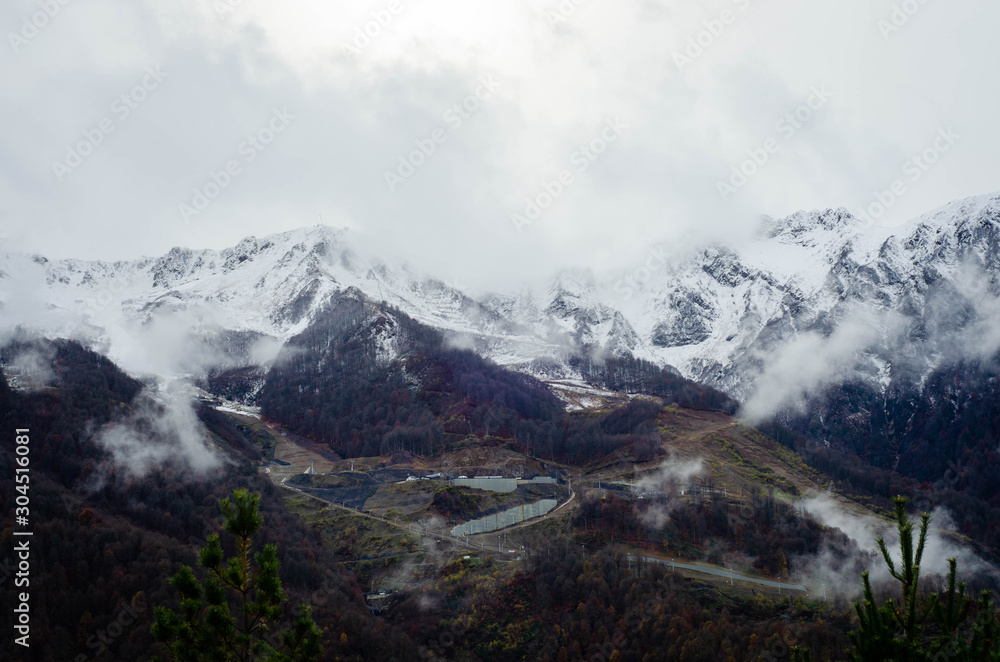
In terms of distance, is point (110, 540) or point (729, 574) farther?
point (729, 574)

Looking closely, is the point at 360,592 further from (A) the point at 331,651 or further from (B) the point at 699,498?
(B) the point at 699,498

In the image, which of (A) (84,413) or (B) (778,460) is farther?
(B) (778,460)

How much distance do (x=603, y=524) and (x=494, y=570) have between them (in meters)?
21.7

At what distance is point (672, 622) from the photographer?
7375 cm

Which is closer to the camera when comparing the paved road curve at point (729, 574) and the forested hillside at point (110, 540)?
the forested hillside at point (110, 540)

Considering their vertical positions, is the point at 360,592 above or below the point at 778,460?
below

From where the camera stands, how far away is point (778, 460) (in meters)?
136

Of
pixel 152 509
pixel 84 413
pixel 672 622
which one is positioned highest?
pixel 84 413

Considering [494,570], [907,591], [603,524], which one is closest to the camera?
[907,591]

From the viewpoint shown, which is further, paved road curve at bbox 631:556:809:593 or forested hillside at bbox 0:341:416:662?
paved road curve at bbox 631:556:809:593

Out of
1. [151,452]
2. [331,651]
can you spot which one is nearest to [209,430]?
[151,452]

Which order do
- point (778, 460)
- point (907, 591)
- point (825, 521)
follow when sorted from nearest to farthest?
1. point (907, 591)
2. point (825, 521)
3. point (778, 460)

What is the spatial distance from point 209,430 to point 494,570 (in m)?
82.3

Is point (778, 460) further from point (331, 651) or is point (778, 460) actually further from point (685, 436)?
point (331, 651)
